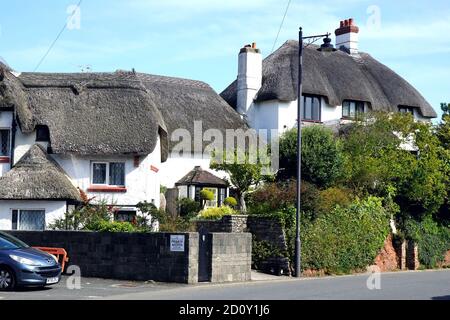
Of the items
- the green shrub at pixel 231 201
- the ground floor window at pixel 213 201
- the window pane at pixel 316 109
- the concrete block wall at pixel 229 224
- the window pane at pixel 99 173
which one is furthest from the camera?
the window pane at pixel 316 109

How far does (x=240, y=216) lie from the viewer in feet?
98.0

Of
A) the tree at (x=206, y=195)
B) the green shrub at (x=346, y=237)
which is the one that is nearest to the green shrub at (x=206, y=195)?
the tree at (x=206, y=195)

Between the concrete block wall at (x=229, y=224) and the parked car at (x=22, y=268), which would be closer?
the parked car at (x=22, y=268)

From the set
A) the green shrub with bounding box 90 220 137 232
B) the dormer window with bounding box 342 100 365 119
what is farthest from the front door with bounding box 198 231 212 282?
the dormer window with bounding box 342 100 365 119

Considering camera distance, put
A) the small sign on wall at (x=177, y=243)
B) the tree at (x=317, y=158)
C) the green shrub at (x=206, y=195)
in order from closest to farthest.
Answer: the small sign on wall at (x=177, y=243)
the tree at (x=317, y=158)
the green shrub at (x=206, y=195)

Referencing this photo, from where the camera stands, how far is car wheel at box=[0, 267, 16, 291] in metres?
20.1

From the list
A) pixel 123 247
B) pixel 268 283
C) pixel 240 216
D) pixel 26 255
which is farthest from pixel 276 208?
pixel 26 255

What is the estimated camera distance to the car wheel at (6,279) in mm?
20125

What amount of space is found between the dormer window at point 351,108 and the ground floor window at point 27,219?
72.0ft

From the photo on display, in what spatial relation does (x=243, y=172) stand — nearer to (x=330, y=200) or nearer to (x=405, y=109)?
(x=330, y=200)

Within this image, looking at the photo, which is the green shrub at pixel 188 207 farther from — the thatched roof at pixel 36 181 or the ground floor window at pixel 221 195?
the thatched roof at pixel 36 181

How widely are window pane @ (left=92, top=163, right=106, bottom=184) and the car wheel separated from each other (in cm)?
1513

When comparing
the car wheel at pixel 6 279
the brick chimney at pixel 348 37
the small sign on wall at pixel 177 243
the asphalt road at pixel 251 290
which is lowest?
the asphalt road at pixel 251 290
